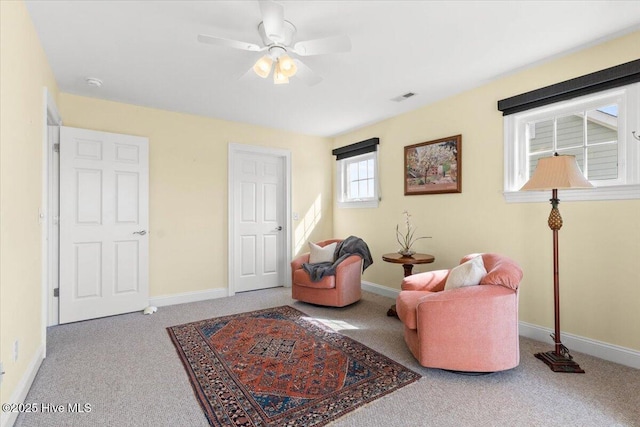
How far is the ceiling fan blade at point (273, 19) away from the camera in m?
1.80

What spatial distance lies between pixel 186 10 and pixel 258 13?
0.47 meters

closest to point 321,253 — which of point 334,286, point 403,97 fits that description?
point 334,286

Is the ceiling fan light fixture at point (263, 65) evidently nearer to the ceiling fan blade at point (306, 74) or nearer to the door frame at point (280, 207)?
the ceiling fan blade at point (306, 74)

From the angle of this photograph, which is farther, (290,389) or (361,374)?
(361,374)

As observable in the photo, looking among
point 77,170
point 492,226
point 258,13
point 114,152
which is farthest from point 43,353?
point 492,226

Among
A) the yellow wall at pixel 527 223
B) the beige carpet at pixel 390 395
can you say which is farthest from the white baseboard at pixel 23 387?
the yellow wall at pixel 527 223

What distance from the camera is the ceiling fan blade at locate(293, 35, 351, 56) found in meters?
1.99

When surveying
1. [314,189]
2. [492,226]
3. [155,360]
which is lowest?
[155,360]

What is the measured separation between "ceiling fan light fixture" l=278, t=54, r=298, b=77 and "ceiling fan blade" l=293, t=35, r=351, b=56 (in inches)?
3.8

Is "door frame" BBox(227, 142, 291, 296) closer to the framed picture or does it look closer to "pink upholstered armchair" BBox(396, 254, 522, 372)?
the framed picture

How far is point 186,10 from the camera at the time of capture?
6.90 ft

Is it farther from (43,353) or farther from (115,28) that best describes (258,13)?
(43,353)

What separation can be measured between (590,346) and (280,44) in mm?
3375

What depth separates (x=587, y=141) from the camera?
2.68 metres
